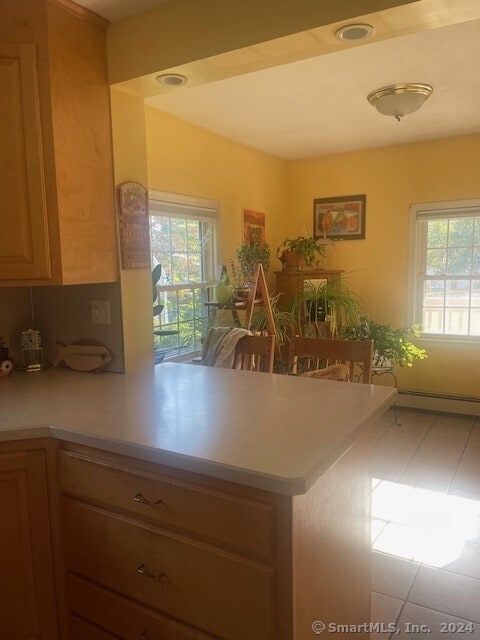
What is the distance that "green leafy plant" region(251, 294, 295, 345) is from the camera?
341 centimetres

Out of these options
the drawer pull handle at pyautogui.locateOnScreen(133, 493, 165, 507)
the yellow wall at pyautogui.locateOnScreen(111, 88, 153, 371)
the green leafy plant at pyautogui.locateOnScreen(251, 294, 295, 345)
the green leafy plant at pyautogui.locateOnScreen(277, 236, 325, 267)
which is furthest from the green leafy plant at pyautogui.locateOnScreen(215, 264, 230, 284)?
the drawer pull handle at pyautogui.locateOnScreen(133, 493, 165, 507)

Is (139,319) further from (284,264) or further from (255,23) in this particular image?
(284,264)

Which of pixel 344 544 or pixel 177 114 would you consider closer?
pixel 344 544

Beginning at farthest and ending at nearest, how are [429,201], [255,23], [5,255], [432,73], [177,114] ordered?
[429,201] < [177,114] < [432,73] < [5,255] < [255,23]

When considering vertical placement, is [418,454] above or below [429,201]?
below

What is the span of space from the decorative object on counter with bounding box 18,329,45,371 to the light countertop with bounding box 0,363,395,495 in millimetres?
112

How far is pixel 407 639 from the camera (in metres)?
1.74

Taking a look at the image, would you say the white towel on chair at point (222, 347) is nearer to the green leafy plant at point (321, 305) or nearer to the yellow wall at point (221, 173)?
the yellow wall at point (221, 173)

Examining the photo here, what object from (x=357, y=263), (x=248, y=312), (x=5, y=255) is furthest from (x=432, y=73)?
(x=5, y=255)

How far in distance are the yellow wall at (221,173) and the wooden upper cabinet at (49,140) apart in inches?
43.8

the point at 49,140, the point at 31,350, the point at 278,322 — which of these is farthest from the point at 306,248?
the point at 49,140

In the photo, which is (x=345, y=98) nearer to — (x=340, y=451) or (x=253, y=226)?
(x=253, y=226)

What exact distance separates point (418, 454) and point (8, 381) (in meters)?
2.69

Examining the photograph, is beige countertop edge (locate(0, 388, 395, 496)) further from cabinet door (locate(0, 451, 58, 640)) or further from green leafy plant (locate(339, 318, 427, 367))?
green leafy plant (locate(339, 318, 427, 367))
